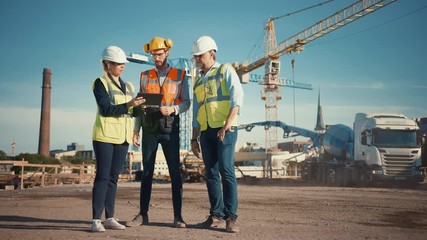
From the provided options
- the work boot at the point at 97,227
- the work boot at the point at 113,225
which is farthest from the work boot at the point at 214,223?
the work boot at the point at 97,227

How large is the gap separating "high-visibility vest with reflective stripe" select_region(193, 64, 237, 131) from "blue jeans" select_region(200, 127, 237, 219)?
10 cm

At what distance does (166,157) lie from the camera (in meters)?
4.93

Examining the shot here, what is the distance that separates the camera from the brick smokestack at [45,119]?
180 feet

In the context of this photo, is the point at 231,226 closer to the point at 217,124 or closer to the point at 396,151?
the point at 217,124

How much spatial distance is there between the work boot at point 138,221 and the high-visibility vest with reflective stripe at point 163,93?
1027 mm

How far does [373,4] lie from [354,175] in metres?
36.9

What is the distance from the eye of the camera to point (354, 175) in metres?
20.2

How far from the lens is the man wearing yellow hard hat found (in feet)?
16.0

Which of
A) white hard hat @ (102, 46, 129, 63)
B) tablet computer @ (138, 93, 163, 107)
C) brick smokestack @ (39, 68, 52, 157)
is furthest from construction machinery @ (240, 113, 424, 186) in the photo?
brick smokestack @ (39, 68, 52, 157)

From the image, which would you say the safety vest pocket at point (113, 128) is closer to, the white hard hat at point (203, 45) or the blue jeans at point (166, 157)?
the blue jeans at point (166, 157)

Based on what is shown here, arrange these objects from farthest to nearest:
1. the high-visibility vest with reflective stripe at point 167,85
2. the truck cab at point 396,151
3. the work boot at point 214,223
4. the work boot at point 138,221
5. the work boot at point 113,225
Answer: the truck cab at point 396,151 < the high-visibility vest with reflective stripe at point 167,85 < the work boot at point 138,221 < the work boot at point 214,223 < the work boot at point 113,225

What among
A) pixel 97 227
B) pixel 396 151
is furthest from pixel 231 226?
pixel 396 151

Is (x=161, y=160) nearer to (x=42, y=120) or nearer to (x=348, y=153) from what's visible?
(x=42, y=120)

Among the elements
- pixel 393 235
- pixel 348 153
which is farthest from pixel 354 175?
pixel 393 235
